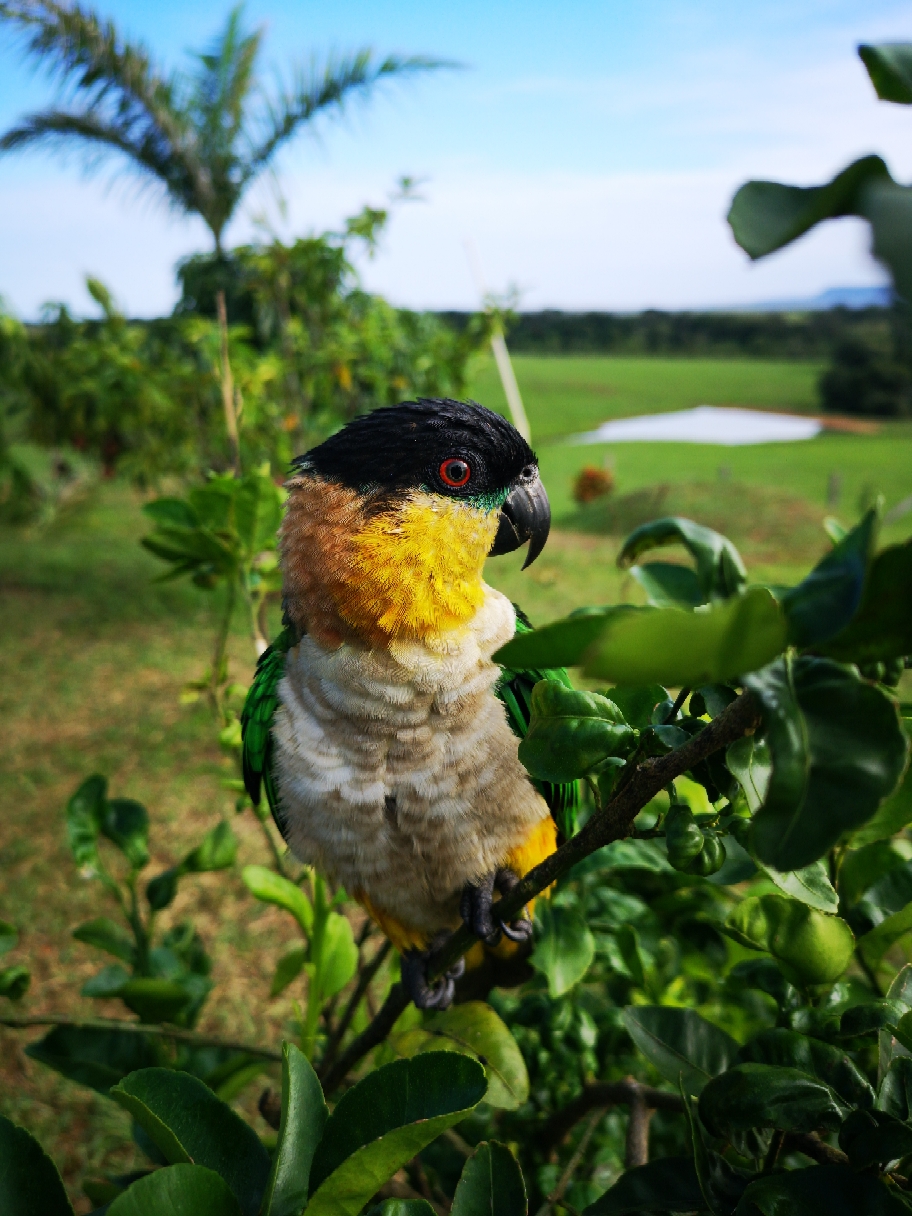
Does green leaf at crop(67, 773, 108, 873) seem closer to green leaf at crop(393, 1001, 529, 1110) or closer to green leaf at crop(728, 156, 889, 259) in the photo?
green leaf at crop(393, 1001, 529, 1110)

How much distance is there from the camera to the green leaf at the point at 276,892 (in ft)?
3.05

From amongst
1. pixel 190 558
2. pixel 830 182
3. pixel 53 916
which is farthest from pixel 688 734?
pixel 53 916

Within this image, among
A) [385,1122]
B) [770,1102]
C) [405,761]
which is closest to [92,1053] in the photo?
[405,761]

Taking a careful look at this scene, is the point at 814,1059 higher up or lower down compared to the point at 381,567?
A: lower down

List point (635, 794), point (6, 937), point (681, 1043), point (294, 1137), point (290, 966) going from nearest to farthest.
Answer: point (635, 794) → point (294, 1137) → point (681, 1043) → point (6, 937) → point (290, 966)

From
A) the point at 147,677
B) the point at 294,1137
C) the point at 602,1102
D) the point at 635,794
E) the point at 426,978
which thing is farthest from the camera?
the point at 147,677

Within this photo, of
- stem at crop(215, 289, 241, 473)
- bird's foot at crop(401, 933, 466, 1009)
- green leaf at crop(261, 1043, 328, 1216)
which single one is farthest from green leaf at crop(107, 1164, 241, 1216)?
stem at crop(215, 289, 241, 473)

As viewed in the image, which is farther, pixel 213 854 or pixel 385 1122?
pixel 213 854

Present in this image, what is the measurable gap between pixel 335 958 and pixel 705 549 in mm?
774

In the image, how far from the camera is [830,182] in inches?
10.2

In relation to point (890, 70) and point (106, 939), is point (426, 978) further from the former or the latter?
point (890, 70)

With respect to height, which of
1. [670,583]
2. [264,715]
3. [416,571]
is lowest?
[264,715]

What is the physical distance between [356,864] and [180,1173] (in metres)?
0.53

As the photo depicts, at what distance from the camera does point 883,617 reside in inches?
11.4
